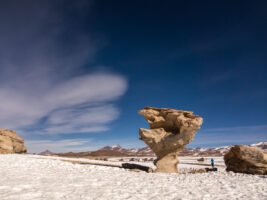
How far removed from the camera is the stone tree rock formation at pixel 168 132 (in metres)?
25.5

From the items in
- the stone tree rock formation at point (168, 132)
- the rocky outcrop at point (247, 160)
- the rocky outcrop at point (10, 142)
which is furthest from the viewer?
the rocky outcrop at point (10, 142)

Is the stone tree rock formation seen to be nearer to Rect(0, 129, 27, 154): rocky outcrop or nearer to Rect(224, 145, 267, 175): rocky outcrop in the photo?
Rect(224, 145, 267, 175): rocky outcrop

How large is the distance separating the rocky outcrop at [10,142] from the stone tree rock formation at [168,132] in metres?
17.7

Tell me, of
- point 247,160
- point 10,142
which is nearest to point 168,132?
point 247,160

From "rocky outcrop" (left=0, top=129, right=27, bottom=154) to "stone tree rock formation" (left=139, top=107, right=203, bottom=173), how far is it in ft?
58.2

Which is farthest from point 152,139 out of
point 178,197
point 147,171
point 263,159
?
point 178,197

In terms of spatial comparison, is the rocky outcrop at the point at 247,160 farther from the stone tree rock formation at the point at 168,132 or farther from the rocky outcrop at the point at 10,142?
the rocky outcrop at the point at 10,142

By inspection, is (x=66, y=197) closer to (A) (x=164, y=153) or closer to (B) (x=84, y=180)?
(B) (x=84, y=180)

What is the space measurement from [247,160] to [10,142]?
90.2 ft

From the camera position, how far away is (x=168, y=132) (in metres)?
27.0

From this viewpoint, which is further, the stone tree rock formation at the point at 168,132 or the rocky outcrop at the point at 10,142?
the rocky outcrop at the point at 10,142

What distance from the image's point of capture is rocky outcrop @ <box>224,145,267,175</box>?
24344mm

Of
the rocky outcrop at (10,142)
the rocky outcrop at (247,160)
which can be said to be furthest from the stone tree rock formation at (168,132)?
the rocky outcrop at (10,142)

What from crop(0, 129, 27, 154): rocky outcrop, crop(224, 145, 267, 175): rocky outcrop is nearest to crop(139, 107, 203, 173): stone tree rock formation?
crop(224, 145, 267, 175): rocky outcrop
